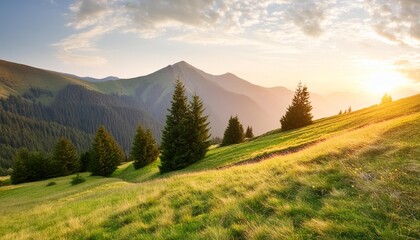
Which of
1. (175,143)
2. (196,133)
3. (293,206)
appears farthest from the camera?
(196,133)

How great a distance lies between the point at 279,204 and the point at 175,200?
463cm

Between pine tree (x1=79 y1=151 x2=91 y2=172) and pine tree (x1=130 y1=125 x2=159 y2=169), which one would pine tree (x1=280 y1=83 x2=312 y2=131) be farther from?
pine tree (x1=79 y1=151 x2=91 y2=172)

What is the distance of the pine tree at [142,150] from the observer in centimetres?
5847

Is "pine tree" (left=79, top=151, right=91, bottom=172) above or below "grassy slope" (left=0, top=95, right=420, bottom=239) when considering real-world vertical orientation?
below

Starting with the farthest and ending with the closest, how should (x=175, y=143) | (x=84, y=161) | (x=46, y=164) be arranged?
1. (x=84, y=161)
2. (x=46, y=164)
3. (x=175, y=143)

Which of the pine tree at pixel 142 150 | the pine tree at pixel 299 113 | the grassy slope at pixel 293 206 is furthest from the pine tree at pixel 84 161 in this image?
the grassy slope at pixel 293 206

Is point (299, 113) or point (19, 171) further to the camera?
point (19, 171)

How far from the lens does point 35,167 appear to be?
73.2m

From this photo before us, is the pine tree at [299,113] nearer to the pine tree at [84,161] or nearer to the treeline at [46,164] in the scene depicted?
the treeline at [46,164]

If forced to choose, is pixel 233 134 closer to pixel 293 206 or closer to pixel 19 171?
pixel 19 171

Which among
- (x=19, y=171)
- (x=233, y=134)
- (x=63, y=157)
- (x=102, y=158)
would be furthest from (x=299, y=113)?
(x=19, y=171)

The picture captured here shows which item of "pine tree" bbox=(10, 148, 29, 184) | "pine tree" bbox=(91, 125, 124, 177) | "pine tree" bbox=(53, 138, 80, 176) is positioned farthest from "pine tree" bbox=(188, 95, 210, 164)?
"pine tree" bbox=(10, 148, 29, 184)

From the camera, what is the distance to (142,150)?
5906 cm

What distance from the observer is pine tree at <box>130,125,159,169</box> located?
5847 centimetres
